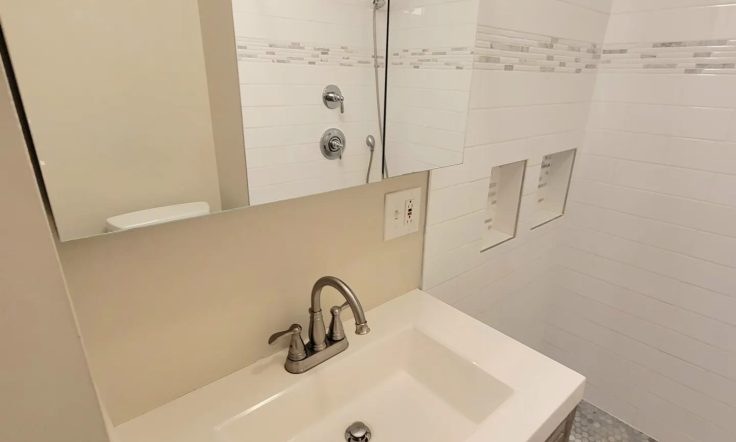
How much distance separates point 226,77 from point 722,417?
212cm

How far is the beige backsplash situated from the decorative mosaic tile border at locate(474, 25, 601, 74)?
0.51m

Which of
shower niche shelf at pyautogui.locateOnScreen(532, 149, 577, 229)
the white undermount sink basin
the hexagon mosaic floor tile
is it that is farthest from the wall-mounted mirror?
the hexagon mosaic floor tile

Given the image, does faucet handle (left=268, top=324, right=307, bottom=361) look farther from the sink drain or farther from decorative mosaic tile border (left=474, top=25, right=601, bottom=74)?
decorative mosaic tile border (left=474, top=25, right=601, bottom=74)

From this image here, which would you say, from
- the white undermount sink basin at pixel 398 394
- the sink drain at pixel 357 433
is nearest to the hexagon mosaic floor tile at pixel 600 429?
the white undermount sink basin at pixel 398 394

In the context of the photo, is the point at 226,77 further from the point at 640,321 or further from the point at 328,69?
the point at 640,321

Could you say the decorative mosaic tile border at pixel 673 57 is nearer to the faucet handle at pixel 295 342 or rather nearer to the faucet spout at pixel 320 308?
the faucet spout at pixel 320 308

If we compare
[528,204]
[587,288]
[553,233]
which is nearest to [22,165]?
[528,204]

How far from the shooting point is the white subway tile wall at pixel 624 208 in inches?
49.7

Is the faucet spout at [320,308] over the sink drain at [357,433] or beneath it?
over

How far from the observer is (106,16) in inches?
22.0

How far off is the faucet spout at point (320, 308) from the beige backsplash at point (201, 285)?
7 cm

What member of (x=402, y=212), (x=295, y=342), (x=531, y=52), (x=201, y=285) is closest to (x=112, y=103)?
(x=201, y=285)

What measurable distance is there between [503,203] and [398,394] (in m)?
0.88

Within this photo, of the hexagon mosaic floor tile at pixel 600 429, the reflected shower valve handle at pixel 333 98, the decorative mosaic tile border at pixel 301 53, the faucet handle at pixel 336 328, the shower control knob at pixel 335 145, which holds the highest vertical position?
the decorative mosaic tile border at pixel 301 53
